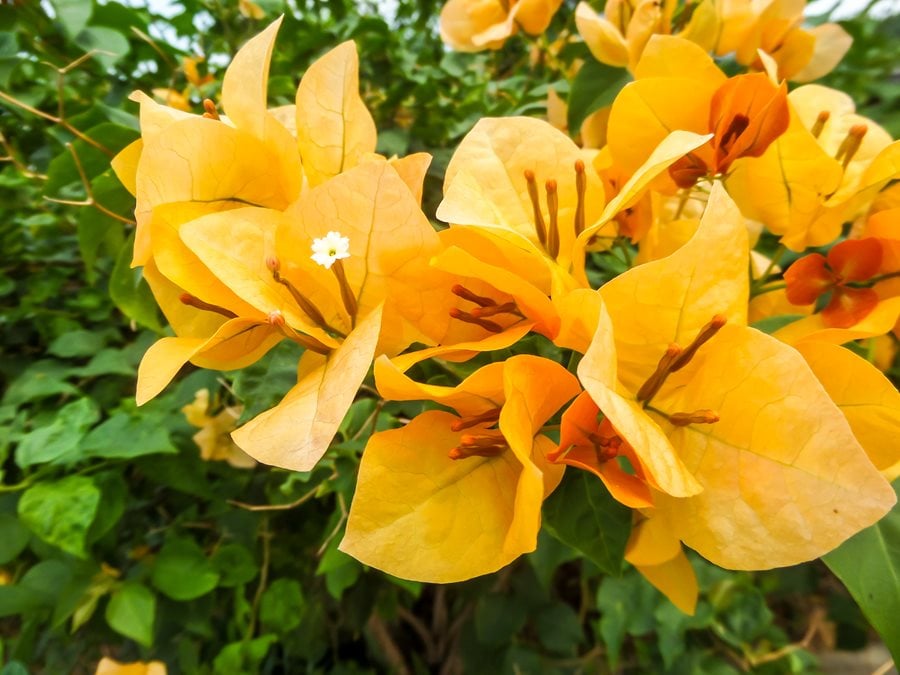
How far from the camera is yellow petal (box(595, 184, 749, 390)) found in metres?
0.28

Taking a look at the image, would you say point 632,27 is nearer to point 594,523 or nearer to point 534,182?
point 534,182

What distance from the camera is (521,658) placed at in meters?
0.98

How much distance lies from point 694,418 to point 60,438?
1.74 ft

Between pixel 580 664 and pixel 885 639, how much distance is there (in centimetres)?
89

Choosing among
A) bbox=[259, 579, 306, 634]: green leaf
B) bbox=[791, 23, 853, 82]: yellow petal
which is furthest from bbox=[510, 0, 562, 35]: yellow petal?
bbox=[259, 579, 306, 634]: green leaf

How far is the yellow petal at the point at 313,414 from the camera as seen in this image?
0.25 m

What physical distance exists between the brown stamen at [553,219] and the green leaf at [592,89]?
0.72 feet

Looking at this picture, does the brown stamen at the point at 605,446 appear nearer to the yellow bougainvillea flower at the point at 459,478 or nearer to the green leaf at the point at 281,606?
the yellow bougainvillea flower at the point at 459,478

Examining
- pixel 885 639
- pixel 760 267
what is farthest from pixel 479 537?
pixel 760 267

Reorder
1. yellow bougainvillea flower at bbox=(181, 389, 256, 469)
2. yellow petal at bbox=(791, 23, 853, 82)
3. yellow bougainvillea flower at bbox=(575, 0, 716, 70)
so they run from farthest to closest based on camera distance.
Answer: yellow bougainvillea flower at bbox=(181, 389, 256, 469) < yellow petal at bbox=(791, 23, 853, 82) < yellow bougainvillea flower at bbox=(575, 0, 716, 70)

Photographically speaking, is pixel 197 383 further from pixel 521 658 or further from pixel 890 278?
pixel 521 658

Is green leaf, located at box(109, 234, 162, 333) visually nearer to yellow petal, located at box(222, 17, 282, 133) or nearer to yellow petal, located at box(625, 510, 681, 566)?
yellow petal, located at box(222, 17, 282, 133)

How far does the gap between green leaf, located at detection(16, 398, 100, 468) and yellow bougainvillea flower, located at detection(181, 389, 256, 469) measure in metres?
0.14

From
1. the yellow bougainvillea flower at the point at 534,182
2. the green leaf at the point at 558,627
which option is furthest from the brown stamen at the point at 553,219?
the green leaf at the point at 558,627
